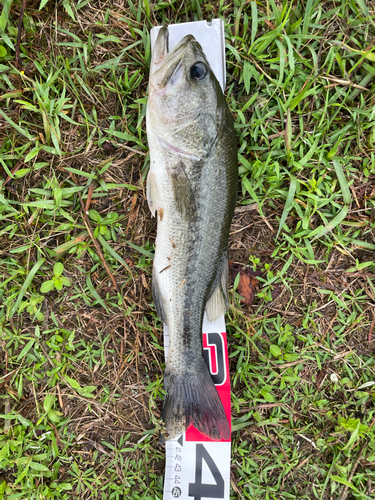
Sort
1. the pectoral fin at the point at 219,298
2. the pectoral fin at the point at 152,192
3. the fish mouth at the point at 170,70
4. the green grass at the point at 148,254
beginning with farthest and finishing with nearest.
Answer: the green grass at the point at 148,254 → the pectoral fin at the point at 219,298 → the pectoral fin at the point at 152,192 → the fish mouth at the point at 170,70

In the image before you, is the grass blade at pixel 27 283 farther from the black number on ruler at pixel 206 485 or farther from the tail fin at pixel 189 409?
the black number on ruler at pixel 206 485

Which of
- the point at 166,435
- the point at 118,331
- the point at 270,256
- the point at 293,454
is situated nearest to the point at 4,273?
the point at 118,331

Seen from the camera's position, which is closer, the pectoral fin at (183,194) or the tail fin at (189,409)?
the pectoral fin at (183,194)

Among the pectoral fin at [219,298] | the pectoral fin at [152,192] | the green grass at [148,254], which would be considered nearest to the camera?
the pectoral fin at [152,192]

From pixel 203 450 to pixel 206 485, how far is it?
26 cm

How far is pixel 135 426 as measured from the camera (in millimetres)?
2576

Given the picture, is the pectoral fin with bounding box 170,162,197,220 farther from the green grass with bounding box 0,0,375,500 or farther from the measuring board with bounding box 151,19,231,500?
the measuring board with bounding box 151,19,231,500

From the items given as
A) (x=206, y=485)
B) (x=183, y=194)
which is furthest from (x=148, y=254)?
(x=206, y=485)

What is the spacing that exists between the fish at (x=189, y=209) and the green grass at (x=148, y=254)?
32cm

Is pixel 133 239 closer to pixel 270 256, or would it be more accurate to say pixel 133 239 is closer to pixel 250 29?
pixel 270 256

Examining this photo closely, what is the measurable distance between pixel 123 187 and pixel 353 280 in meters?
2.28

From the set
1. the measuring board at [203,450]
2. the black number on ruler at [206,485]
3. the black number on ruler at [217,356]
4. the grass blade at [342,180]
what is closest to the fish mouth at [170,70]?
the measuring board at [203,450]

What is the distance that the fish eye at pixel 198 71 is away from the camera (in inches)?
82.2

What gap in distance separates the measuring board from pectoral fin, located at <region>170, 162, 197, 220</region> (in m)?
0.94
